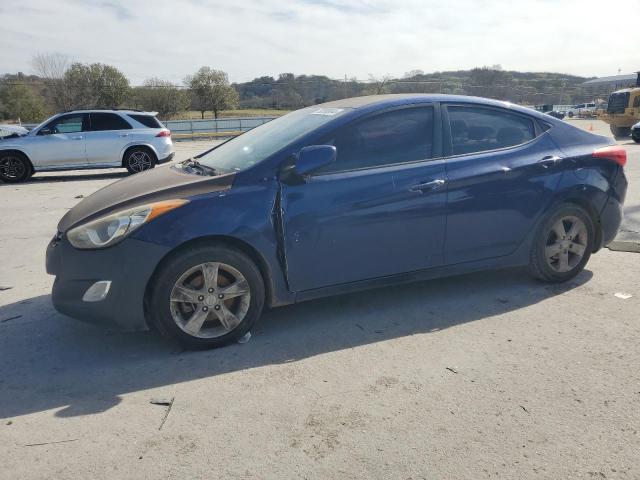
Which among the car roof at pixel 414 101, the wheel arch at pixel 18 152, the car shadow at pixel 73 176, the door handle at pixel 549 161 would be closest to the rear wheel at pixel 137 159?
the car shadow at pixel 73 176

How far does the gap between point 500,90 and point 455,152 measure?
28.0 meters

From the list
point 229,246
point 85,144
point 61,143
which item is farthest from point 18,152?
point 229,246

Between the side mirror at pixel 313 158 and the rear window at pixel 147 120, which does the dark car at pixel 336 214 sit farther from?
the rear window at pixel 147 120

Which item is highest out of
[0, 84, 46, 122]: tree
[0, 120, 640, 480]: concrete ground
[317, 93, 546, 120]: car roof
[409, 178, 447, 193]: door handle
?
[0, 84, 46, 122]: tree

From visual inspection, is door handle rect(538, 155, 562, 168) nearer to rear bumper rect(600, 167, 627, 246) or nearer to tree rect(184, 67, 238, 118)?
rear bumper rect(600, 167, 627, 246)

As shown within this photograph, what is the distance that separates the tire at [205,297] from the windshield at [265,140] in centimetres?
77

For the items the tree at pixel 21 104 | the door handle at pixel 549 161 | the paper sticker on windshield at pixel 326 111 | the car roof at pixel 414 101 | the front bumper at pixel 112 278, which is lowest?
the front bumper at pixel 112 278

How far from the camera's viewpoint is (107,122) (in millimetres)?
13219

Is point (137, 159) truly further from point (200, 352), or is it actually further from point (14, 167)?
point (200, 352)

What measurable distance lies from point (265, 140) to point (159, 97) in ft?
128

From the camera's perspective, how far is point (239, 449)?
2.54 m

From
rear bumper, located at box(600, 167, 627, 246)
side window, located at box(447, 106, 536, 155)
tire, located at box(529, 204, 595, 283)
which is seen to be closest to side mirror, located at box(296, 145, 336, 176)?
side window, located at box(447, 106, 536, 155)

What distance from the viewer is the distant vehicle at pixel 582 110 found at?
151ft

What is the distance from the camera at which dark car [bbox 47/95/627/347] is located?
3387 millimetres
